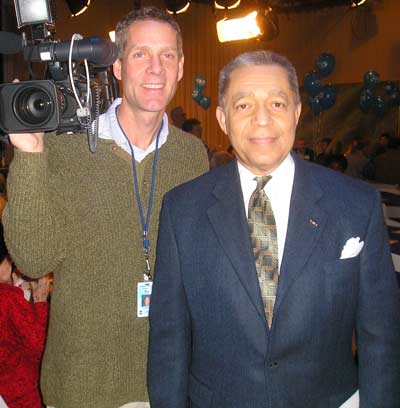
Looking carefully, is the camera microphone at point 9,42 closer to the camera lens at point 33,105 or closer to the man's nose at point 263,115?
the camera lens at point 33,105

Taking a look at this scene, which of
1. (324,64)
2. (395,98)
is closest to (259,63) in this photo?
(324,64)

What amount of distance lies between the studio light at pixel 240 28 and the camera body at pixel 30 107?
7.75 metres

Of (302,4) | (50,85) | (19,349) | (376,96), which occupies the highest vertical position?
(302,4)

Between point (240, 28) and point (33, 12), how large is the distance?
25.5ft

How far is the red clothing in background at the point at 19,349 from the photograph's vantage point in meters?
2.00

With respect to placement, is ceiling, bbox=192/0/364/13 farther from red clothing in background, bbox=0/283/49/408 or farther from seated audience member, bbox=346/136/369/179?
red clothing in background, bbox=0/283/49/408

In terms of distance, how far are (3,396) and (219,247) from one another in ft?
4.32

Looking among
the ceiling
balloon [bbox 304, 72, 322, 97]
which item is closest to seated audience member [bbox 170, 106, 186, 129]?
balloon [bbox 304, 72, 322, 97]

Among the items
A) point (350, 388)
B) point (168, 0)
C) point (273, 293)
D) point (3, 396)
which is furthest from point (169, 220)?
point (168, 0)

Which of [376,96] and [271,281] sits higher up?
[376,96]

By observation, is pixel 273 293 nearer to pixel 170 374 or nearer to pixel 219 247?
pixel 219 247

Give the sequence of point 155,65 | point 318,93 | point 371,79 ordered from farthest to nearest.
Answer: point 371,79 → point 318,93 → point 155,65

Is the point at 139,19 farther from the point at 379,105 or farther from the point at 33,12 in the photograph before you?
the point at 379,105

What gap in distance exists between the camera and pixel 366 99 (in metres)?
10.2
